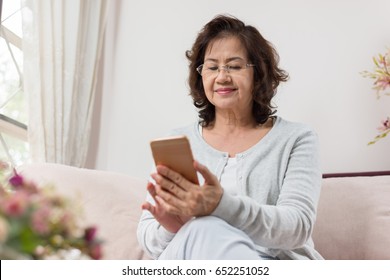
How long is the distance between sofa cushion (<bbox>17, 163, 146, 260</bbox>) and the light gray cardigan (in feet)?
0.55

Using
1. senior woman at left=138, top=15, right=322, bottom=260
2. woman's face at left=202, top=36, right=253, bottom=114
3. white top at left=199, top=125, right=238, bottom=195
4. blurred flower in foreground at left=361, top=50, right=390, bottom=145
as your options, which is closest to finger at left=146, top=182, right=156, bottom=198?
senior woman at left=138, top=15, right=322, bottom=260

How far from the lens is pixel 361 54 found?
214 cm

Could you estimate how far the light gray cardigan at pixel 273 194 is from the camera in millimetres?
1190

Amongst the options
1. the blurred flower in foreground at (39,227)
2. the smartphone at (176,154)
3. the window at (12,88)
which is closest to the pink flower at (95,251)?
the blurred flower in foreground at (39,227)

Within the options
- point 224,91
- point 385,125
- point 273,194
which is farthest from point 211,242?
point 385,125

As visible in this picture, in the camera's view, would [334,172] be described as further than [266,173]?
Yes

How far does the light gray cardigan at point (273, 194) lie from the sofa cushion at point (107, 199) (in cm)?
17

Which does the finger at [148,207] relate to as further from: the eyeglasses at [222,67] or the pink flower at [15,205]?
the pink flower at [15,205]

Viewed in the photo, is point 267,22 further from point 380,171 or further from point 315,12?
point 380,171

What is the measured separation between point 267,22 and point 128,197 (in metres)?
0.95

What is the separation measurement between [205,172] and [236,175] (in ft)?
1.26
